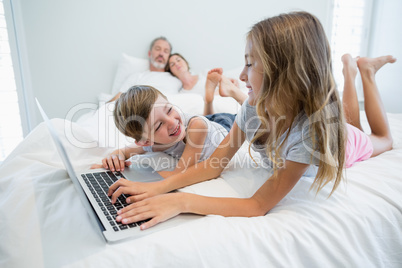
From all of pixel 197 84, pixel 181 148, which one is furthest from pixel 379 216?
pixel 197 84

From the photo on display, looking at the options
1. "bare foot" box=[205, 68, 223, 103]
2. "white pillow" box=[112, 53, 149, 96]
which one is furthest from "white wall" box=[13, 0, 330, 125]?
"bare foot" box=[205, 68, 223, 103]

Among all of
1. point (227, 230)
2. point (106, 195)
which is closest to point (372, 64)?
point (227, 230)

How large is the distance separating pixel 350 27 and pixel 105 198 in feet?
9.59

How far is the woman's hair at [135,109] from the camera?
96 centimetres

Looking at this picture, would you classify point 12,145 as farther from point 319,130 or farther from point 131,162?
point 319,130

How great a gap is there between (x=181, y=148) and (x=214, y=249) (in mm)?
605

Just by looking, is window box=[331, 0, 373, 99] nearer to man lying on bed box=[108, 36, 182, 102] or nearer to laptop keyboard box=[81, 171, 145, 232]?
man lying on bed box=[108, 36, 182, 102]

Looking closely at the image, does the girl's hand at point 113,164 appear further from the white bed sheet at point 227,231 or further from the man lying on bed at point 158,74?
the man lying on bed at point 158,74

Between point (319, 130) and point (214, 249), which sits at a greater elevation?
point (319, 130)

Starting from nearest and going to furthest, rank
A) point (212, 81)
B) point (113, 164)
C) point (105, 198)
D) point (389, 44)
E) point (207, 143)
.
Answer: point (105, 198), point (113, 164), point (207, 143), point (212, 81), point (389, 44)

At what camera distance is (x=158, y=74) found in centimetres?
210

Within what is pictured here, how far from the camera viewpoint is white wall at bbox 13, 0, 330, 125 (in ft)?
6.72

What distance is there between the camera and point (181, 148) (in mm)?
1122

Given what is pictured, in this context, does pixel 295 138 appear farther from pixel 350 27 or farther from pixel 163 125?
pixel 350 27
